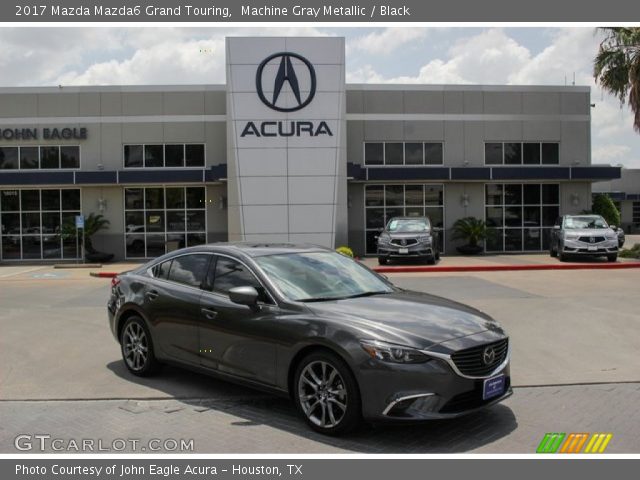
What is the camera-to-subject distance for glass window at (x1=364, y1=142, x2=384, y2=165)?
29.2 metres

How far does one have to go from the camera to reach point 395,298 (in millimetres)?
6102

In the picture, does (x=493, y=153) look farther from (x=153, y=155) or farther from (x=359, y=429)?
(x=359, y=429)

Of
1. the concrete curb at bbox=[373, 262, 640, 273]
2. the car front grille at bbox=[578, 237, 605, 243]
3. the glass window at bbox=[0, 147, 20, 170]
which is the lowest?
the concrete curb at bbox=[373, 262, 640, 273]

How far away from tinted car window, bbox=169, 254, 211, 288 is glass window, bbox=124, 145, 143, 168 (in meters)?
22.7

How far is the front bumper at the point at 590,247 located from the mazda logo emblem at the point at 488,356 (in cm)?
1933

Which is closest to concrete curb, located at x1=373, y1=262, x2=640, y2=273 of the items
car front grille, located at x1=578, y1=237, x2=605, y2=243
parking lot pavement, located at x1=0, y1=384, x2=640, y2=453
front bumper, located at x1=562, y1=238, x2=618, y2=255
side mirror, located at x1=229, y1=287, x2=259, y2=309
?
front bumper, located at x1=562, y1=238, x2=618, y2=255

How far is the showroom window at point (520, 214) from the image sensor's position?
97.5 feet

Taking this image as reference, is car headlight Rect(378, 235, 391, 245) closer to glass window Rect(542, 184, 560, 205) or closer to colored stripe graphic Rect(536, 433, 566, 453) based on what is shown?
glass window Rect(542, 184, 560, 205)

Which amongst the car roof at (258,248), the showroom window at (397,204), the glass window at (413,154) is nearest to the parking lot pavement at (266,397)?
the car roof at (258,248)

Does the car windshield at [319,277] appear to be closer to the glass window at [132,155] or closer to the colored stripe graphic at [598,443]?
the colored stripe graphic at [598,443]

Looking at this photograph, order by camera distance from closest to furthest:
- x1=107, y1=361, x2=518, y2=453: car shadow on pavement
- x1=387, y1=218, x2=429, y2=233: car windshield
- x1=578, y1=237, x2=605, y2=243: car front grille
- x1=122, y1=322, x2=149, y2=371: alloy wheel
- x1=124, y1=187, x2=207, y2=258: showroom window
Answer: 1. x1=107, y1=361, x2=518, y2=453: car shadow on pavement
2. x1=122, y1=322, x2=149, y2=371: alloy wheel
3. x1=578, y1=237, x2=605, y2=243: car front grille
4. x1=387, y1=218, x2=429, y2=233: car windshield
5. x1=124, y1=187, x2=207, y2=258: showroom window

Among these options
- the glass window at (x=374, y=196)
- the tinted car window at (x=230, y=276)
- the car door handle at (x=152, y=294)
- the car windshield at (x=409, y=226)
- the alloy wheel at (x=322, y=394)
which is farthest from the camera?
the glass window at (x=374, y=196)

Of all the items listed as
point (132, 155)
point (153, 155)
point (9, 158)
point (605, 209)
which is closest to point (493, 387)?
point (153, 155)

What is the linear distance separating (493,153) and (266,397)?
25412 mm
